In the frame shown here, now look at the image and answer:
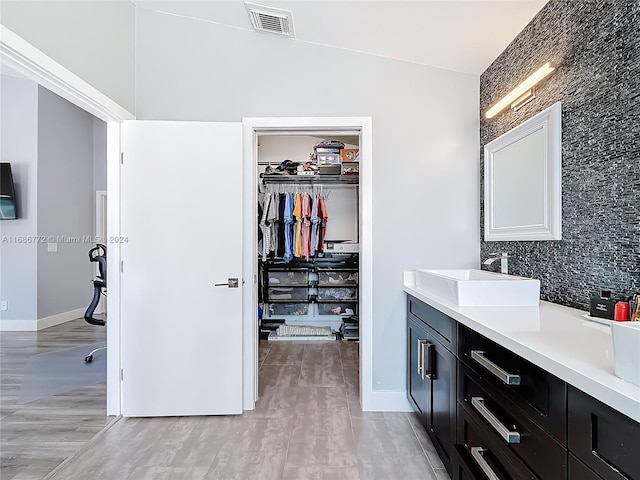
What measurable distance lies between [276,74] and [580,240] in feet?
7.28

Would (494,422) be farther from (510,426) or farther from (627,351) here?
(627,351)

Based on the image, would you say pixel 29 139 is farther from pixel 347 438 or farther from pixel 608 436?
pixel 608 436

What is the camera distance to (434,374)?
2152mm

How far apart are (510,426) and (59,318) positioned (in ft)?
21.2

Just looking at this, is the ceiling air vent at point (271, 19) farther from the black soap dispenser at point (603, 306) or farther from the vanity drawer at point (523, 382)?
the black soap dispenser at point (603, 306)

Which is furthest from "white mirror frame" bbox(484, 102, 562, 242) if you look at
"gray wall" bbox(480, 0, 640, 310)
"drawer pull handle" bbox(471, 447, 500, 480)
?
"drawer pull handle" bbox(471, 447, 500, 480)

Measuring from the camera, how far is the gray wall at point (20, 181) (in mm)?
5395

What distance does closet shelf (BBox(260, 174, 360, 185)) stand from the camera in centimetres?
491

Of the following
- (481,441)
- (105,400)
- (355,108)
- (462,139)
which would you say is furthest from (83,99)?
(481,441)

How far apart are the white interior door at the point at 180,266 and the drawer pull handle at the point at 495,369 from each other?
1719mm

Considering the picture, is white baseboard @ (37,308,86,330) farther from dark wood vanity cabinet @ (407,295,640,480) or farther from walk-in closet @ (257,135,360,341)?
dark wood vanity cabinet @ (407,295,640,480)

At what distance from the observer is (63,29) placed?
6.78 ft

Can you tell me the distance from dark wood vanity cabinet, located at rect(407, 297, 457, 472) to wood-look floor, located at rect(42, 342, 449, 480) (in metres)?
→ 0.19

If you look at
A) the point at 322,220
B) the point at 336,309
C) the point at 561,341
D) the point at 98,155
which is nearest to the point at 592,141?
the point at 561,341
